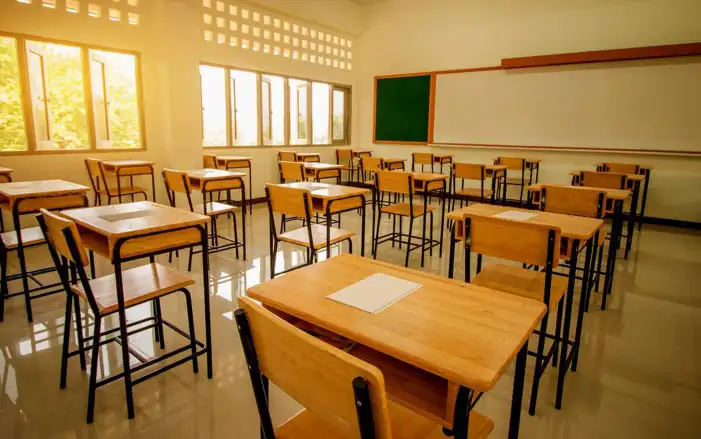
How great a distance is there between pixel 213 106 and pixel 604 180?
214 inches

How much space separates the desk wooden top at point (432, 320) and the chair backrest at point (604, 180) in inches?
145

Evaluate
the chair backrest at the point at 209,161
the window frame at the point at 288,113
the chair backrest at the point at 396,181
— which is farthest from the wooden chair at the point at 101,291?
the window frame at the point at 288,113

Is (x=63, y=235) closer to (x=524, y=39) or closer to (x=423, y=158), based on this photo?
(x=423, y=158)

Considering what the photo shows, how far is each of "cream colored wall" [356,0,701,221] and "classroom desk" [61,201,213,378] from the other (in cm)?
623

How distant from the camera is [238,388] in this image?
6.66ft

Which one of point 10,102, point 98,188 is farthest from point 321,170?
point 10,102

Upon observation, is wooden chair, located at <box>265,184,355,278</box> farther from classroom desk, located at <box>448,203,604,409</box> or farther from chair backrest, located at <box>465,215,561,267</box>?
chair backrest, located at <box>465,215,561,267</box>

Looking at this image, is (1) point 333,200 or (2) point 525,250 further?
(1) point 333,200

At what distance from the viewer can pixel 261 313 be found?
0.80m

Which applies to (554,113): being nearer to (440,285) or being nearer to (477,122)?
(477,122)

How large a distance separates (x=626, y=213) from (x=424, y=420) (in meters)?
6.07

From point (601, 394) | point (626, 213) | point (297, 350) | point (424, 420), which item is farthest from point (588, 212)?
point (626, 213)

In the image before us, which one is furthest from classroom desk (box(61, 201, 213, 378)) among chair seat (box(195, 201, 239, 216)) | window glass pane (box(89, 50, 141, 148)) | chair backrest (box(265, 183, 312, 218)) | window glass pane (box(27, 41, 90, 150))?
window glass pane (box(89, 50, 141, 148))

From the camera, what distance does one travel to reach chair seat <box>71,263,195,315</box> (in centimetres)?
181
